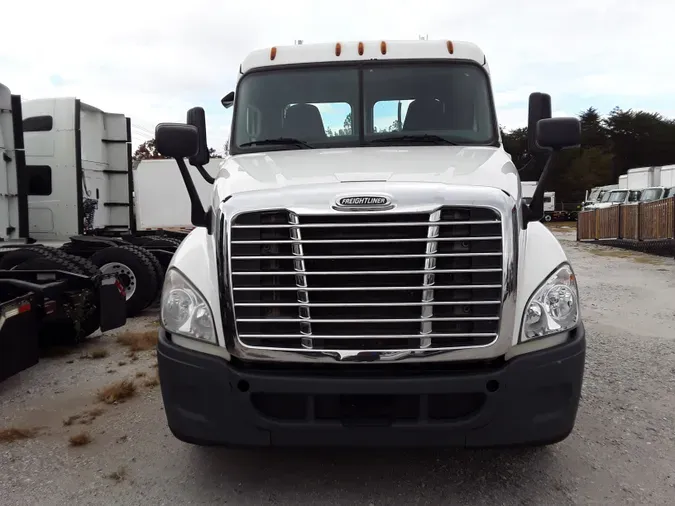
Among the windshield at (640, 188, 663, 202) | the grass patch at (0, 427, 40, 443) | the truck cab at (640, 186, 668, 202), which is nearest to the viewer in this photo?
the grass patch at (0, 427, 40, 443)

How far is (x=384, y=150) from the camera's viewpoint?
4117mm

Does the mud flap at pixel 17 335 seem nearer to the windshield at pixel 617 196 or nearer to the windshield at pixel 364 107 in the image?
the windshield at pixel 364 107

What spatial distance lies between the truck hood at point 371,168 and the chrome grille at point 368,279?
1.06ft

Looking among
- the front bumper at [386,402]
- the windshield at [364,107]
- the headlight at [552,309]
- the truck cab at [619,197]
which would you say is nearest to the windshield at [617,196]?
the truck cab at [619,197]

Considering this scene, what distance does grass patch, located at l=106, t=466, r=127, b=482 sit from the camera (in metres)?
3.63

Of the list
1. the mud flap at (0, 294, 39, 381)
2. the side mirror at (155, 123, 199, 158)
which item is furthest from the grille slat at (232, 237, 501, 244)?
the mud flap at (0, 294, 39, 381)

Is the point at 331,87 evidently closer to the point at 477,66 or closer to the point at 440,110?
the point at 440,110

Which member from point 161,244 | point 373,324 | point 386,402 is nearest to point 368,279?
point 373,324

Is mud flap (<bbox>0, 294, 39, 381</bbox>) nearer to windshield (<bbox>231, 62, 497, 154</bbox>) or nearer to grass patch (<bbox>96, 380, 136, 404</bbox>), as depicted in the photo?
grass patch (<bbox>96, 380, 136, 404</bbox>)

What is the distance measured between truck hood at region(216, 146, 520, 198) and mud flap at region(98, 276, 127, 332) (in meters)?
2.52

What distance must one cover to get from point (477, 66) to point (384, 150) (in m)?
1.16

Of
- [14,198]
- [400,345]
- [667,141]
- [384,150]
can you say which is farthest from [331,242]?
[667,141]

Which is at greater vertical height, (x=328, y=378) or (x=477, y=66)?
(x=477, y=66)

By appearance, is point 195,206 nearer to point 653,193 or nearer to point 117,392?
point 117,392
